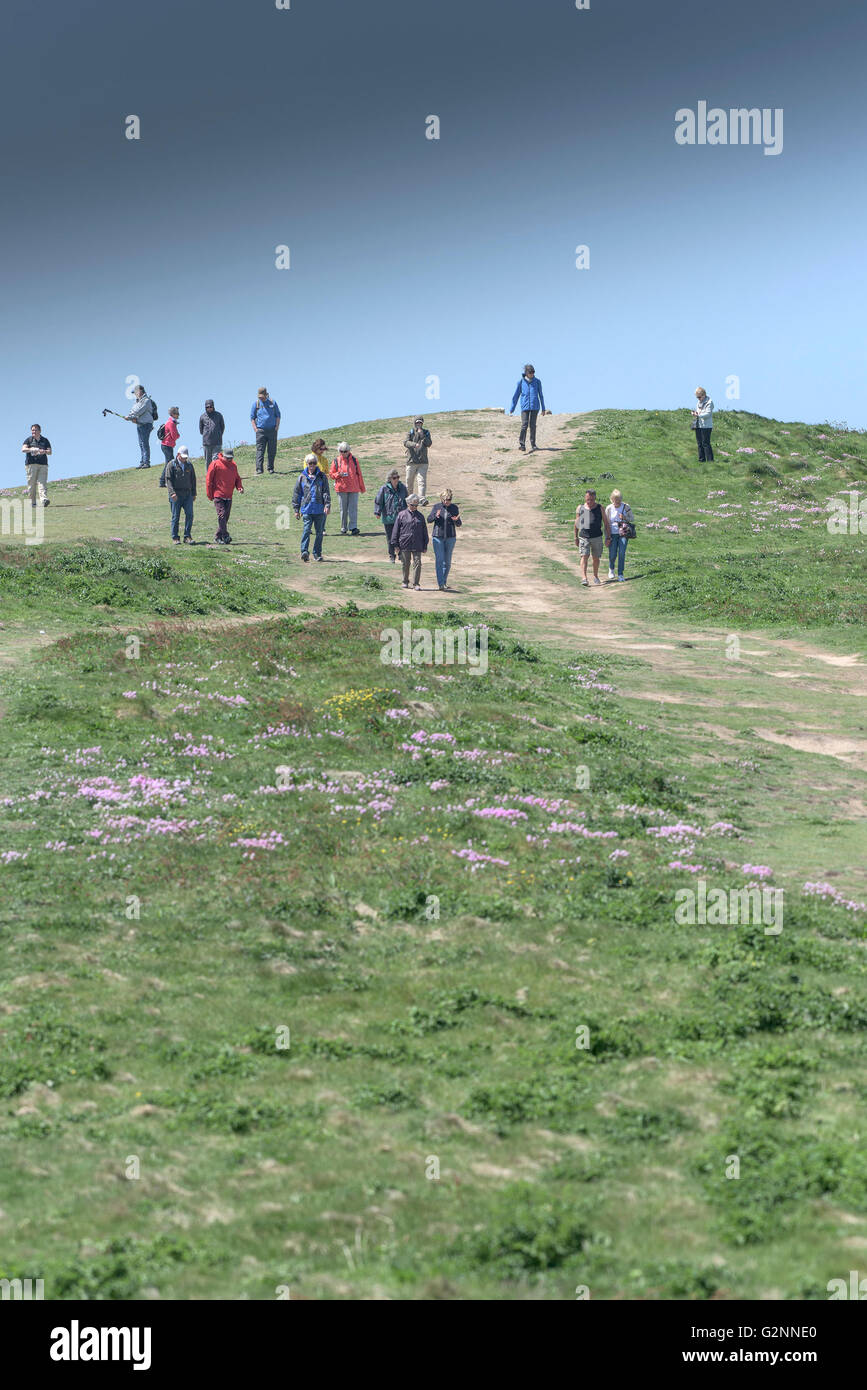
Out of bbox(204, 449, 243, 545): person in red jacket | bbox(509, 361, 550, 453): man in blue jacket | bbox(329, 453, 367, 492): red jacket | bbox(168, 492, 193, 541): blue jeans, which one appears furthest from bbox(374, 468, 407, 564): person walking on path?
bbox(509, 361, 550, 453): man in blue jacket

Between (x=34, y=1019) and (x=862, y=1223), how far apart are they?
8211 mm

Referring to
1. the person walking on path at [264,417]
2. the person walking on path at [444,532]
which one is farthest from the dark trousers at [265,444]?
the person walking on path at [444,532]

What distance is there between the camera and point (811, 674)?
102ft

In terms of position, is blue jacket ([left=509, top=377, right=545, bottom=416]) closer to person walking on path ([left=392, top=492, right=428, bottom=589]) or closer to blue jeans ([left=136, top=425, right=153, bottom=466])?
Result: blue jeans ([left=136, top=425, right=153, bottom=466])

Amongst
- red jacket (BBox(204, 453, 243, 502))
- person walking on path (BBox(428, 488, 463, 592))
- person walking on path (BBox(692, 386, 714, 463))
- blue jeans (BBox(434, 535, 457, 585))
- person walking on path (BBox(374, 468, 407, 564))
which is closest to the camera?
person walking on path (BBox(428, 488, 463, 592))

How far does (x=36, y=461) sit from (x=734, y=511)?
2586 cm

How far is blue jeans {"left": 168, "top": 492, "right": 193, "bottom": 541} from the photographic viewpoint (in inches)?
1607

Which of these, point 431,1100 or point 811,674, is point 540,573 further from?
point 431,1100

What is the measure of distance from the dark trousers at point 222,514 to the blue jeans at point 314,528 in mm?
2623

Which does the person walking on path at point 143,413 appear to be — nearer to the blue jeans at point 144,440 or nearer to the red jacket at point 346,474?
the blue jeans at point 144,440

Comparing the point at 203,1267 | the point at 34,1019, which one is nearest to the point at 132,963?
the point at 34,1019

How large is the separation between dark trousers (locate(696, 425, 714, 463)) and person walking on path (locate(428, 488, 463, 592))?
2341 cm

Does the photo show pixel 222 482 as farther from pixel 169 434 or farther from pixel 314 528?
pixel 169 434

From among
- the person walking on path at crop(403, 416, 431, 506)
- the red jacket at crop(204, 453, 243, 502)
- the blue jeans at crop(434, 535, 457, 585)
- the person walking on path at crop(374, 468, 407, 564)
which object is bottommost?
the blue jeans at crop(434, 535, 457, 585)
